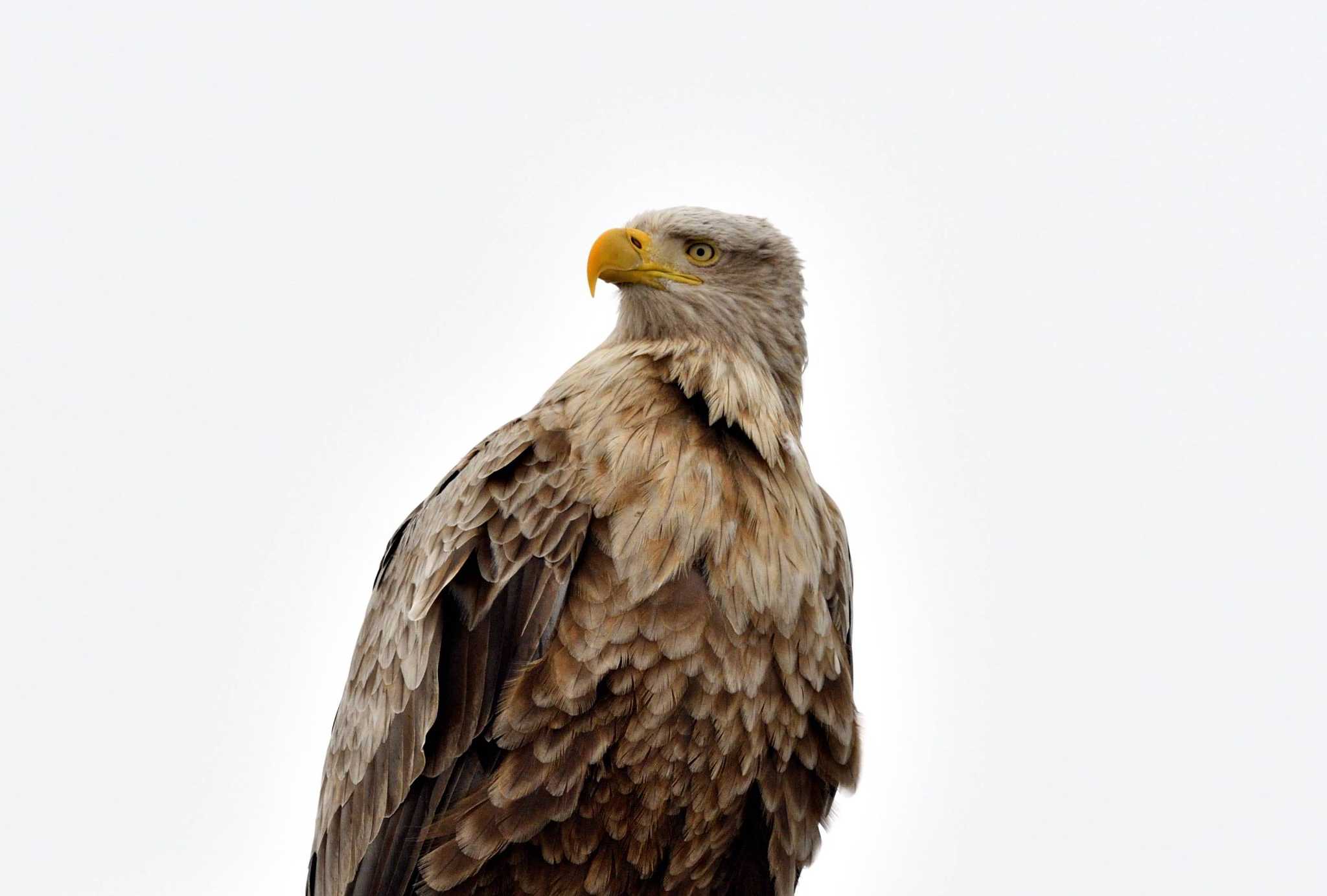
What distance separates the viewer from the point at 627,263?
19.2 ft

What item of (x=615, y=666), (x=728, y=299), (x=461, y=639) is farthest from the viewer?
(x=728, y=299)

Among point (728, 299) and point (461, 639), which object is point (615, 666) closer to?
point (461, 639)

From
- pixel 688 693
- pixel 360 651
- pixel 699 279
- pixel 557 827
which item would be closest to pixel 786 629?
pixel 688 693

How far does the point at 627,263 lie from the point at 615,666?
1832 mm

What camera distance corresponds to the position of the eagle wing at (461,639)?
5.20 m

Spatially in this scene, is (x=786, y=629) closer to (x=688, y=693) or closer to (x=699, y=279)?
(x=688, y=693)

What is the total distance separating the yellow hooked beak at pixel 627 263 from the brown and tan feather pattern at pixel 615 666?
13.9 inches

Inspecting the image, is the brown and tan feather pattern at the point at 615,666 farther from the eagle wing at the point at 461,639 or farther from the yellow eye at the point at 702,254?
A: the yellow eye at the point at 702,254

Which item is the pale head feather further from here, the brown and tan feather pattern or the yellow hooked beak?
the brown and tan feather pattern

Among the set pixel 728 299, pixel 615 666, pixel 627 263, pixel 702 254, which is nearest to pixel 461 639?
pixel 615 666

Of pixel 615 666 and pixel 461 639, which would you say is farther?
pixel 461 639

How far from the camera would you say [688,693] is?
16.8 feet

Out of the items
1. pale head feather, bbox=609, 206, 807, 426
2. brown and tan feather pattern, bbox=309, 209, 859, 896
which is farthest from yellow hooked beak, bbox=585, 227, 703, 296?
brown and tan feather pattern, bbox=309, 209, 859, 896

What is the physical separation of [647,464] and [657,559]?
0.40m
